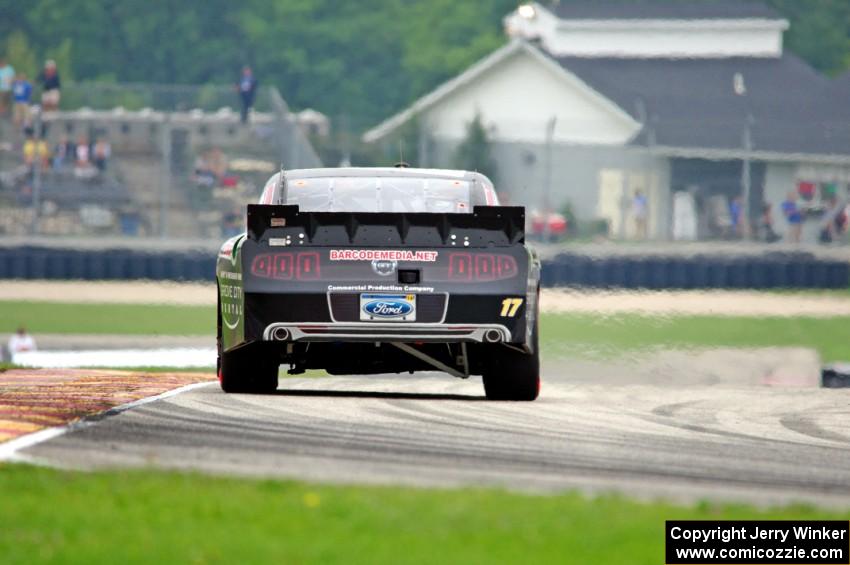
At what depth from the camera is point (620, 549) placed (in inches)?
265

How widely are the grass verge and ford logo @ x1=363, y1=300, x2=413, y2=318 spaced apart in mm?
11271

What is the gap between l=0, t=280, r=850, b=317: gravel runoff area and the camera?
1080 inches

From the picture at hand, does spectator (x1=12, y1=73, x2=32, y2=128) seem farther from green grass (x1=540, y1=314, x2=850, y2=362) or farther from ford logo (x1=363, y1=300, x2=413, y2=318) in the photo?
ford logo (x1=363, y1=300, x2=413, y2=318)

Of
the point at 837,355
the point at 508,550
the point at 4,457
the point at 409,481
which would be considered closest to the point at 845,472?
the point at 409,481

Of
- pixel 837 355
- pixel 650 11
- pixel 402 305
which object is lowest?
pixel 837 355

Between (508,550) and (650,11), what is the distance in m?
57.6

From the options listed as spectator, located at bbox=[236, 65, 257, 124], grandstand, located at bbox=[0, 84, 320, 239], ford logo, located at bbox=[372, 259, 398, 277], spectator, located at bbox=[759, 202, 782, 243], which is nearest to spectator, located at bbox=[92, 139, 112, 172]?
grandstand, located at bbox=[0, 84, 320, 239]

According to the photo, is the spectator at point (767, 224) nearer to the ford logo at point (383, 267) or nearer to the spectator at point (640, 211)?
the spectator at point (640, 211)

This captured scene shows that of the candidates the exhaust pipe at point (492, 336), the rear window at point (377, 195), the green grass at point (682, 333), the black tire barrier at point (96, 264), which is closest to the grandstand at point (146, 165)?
the black tire barrier at point (96, 264)

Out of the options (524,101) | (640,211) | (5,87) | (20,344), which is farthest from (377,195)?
(524,101)

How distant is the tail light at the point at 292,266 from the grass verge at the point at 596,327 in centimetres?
1137

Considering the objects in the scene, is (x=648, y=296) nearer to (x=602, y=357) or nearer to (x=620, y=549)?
(x=602, y=357)

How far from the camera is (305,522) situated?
23.0 ft

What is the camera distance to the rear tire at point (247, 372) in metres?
11.7
